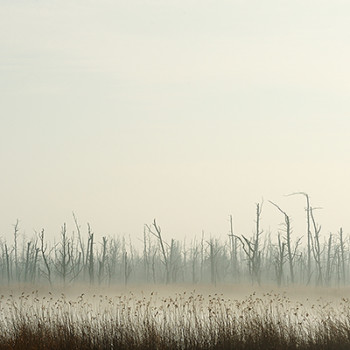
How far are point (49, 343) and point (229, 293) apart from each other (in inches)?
1251

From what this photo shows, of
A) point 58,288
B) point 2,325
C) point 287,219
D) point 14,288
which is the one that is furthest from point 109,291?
point 2,325

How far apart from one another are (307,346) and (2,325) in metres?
6.25

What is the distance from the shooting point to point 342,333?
1521 centimetres

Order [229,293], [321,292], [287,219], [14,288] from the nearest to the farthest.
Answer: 1. [321,292]
2. [229,293]
3. [287,219]
4. [14,288]

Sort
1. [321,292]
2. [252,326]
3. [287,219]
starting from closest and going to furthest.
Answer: [252,326]
[321,292]
[287,219]

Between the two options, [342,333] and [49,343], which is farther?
[342,333]

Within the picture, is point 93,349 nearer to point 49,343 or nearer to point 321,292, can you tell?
point 49,343

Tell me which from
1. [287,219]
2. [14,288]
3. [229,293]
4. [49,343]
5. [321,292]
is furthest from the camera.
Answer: [14,288]

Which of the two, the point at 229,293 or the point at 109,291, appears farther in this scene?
the point at 109,291

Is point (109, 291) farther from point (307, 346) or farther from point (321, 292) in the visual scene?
point (307, 346)

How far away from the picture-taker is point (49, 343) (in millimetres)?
14055

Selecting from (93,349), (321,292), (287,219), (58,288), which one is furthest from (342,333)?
(58,288)

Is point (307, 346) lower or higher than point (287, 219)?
lower

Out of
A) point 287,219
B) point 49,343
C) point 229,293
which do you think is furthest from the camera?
point 287,219
